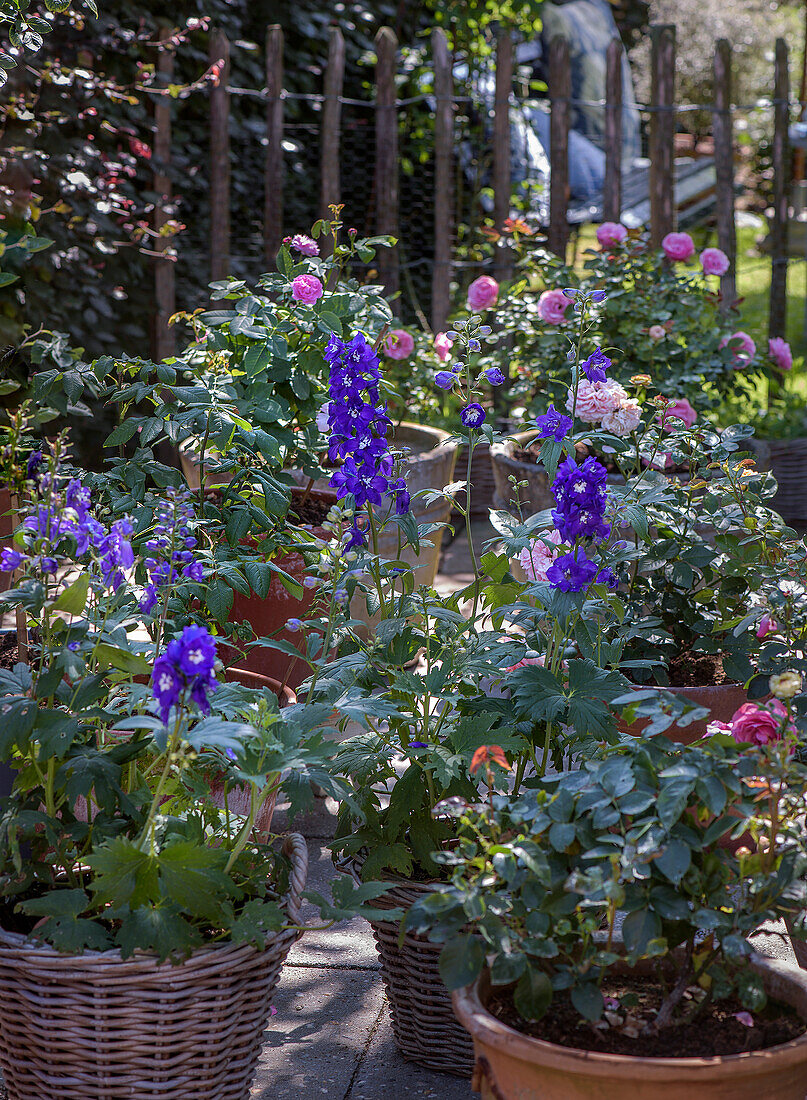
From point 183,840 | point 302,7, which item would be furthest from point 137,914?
point 302,7

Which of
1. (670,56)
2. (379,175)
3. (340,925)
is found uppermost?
(670,56)

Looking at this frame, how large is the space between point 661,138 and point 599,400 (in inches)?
104

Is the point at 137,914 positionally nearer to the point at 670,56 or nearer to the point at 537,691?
the point at 537,691

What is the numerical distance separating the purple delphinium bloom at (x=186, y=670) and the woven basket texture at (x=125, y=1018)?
33cm

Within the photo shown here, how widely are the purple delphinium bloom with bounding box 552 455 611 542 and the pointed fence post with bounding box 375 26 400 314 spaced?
3164 mm

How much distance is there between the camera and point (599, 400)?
7.89 ft

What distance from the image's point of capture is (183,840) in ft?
4.69

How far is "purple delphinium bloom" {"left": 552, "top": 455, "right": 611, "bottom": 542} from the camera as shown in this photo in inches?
60.0

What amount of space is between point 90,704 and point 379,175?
12.0 feet

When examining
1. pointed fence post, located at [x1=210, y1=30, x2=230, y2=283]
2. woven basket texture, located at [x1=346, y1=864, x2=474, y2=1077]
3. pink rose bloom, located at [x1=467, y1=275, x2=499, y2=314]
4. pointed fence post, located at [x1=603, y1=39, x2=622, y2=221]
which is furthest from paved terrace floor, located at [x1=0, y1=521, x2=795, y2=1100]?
pointed fence post, located at [x1=603, y1=39, x2=622, y2=221]

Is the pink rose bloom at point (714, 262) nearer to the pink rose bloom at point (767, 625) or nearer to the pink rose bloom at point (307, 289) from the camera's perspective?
the pink rose bloom at point (307, 289)

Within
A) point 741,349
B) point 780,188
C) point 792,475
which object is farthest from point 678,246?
point 780,188

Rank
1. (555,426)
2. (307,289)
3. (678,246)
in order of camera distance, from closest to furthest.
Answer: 1. (555,426)
2. (307,289)
3. (678,246)

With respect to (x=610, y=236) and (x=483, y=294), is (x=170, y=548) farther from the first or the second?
(x=610, y=236)
